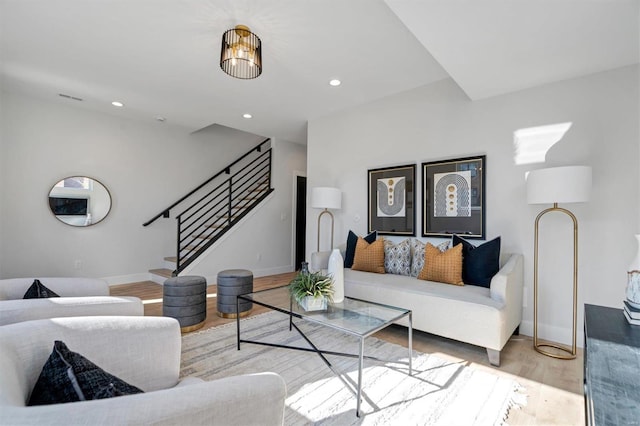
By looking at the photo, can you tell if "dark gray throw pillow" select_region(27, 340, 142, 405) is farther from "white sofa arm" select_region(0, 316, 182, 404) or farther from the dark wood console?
the dark wood console

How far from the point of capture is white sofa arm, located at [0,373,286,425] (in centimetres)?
62

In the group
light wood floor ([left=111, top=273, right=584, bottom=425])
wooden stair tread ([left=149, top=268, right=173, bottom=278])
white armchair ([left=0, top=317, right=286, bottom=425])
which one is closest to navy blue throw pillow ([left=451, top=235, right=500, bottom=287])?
light wood floor ([left=111, top=273, right=584, bottom=425])

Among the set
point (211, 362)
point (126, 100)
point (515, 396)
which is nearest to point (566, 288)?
point (515, 396)

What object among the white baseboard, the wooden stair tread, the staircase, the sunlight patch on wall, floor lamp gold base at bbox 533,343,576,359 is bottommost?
floor lamp gold base at bbox 533,343,576,359

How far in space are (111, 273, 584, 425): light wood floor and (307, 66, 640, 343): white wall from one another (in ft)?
1.81

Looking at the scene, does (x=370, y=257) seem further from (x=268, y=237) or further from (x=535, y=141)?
(x=268, y=237)

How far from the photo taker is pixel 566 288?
2734mm

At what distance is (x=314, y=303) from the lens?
7.16 feet

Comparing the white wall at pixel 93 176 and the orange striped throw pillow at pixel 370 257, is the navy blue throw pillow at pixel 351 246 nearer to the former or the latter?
the orange striped throw pillow at pixel 370 257

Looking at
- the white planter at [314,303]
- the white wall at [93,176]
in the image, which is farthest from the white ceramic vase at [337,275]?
the white wall at [93,176]

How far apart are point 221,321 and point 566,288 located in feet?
11.1

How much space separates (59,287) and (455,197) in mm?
3708

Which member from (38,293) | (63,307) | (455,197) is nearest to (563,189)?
(455,197)

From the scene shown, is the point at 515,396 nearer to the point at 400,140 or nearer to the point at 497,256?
the point at 497,256
